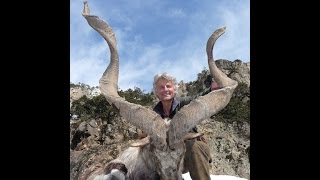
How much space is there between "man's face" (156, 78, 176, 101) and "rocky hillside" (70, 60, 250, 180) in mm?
1052

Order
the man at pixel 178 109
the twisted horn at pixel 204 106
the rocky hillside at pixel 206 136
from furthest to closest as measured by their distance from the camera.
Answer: the rocky hillside at pixel 206 136
the man at pixel 178 109
the twisted horn at pixel 204 106

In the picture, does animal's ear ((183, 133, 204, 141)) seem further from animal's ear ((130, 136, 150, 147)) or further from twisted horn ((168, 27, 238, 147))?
animal's ear ((130, 136, 150, 147))

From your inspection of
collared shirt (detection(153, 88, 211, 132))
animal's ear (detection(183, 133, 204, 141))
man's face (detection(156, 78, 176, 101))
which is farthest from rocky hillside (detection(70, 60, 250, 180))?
animal's ear (detection(183, 133, 204, 141))

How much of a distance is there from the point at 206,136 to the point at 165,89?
160 centimetres

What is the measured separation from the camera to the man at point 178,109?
254 inches

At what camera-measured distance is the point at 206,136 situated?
26.1 feet

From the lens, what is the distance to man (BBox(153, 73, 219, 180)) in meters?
6.46

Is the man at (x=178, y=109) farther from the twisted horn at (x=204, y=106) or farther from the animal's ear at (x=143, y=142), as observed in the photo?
the animal's ear at (x=143, y=142)

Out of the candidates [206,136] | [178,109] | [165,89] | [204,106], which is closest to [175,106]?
[178,109]

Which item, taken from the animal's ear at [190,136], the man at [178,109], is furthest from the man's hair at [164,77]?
the animal's ear at [190,136]
